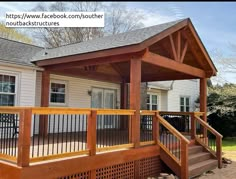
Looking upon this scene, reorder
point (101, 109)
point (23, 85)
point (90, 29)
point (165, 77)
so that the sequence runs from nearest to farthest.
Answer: point (101, 109)
point (23, 85)
point (165, 77)
point (90, 29)

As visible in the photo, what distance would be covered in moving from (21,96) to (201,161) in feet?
20.2

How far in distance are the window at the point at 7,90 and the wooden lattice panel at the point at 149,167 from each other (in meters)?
4.80

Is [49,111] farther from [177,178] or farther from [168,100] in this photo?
[168,100]

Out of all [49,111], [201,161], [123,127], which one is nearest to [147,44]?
[49,111]

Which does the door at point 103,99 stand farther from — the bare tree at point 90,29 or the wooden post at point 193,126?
the bare tree at point 90,29

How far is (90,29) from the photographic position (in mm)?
24406

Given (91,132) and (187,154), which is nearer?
(91,132)

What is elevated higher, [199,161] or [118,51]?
[118,51]

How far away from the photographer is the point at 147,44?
671cm

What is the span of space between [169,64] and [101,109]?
3013 mm

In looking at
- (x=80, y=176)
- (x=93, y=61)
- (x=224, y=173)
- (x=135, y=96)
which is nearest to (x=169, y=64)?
(x=135, y=96)

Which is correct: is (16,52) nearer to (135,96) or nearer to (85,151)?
(135,96)

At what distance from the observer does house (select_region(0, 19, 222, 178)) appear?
5.12m

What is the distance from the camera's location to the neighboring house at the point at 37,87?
873 centimetres
